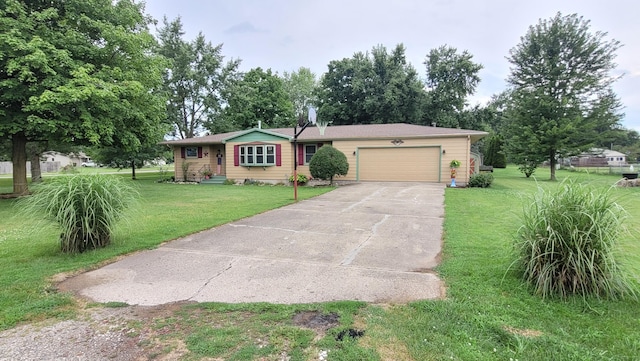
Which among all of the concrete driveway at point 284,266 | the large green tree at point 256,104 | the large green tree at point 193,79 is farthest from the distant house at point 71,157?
the concrete driveway at point 284,266

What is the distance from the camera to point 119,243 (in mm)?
5156

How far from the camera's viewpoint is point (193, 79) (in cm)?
3005

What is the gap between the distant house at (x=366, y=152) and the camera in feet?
49.1

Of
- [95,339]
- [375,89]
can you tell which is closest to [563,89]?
[375,89]

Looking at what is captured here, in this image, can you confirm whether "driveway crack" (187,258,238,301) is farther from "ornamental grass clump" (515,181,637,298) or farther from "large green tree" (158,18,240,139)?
"large green tree" (158,18,240,139)

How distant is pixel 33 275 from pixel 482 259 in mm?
5464

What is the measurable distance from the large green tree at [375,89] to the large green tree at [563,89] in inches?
341

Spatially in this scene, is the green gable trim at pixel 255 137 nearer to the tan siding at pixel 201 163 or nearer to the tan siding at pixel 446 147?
the tan siding at pixel 201 163

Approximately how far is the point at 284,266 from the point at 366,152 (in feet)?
41.7

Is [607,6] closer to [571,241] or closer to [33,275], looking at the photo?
[571,241]

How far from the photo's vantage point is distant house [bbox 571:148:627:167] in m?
25.1

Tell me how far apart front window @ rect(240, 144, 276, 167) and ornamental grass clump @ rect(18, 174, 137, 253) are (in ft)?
41.1

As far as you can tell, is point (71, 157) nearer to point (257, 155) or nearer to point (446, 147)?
point (257, 155)

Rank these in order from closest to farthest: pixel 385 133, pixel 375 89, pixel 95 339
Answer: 1. pixel 95 339
2. pixel 385 133
3. pixel 375 89
